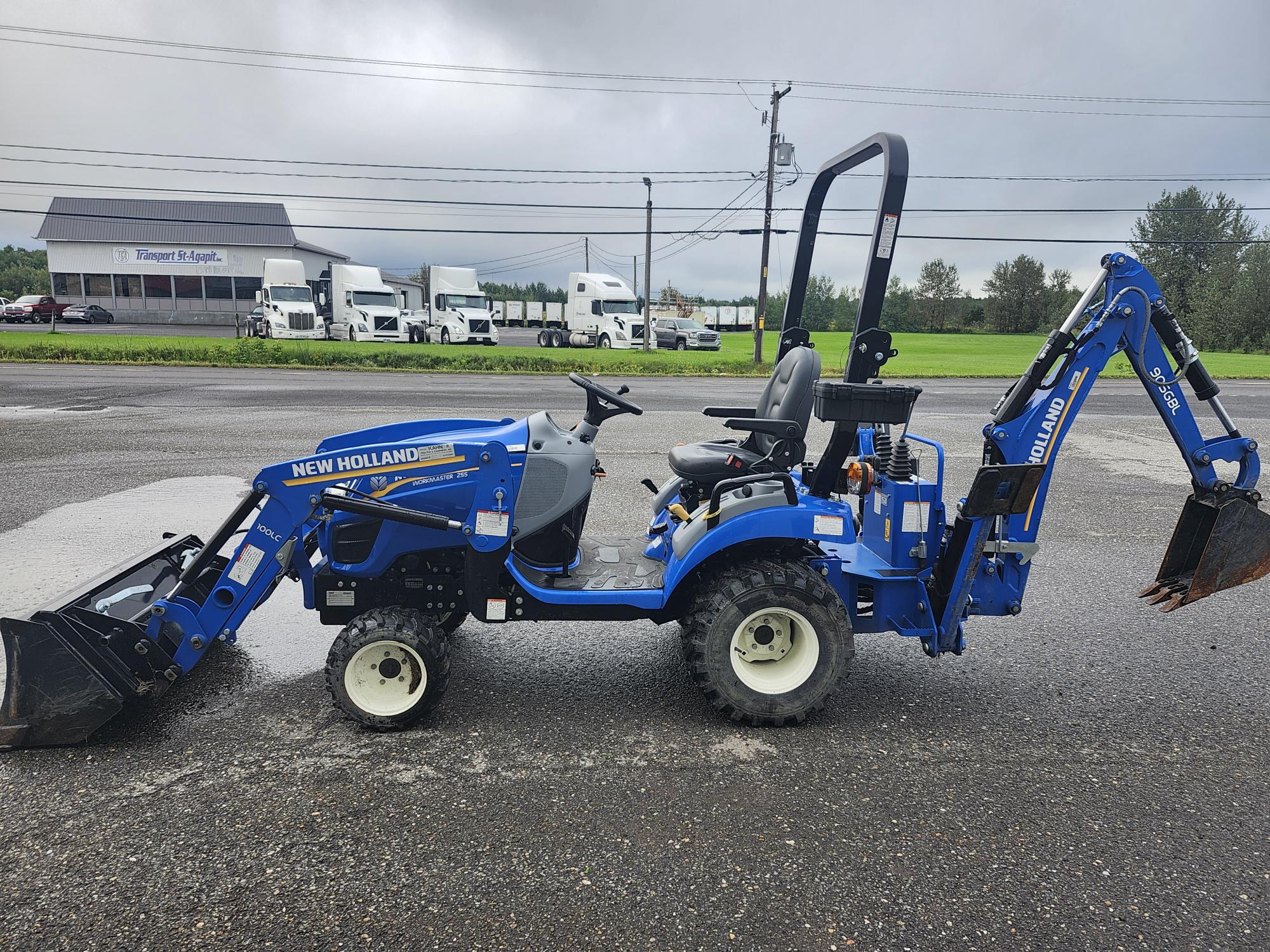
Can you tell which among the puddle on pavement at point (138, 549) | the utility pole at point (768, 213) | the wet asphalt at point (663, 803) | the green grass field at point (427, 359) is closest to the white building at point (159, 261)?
the green grass field at point (427, 359)

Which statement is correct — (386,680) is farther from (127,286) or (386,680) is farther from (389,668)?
(127,286)

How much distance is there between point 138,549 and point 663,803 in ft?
14.9

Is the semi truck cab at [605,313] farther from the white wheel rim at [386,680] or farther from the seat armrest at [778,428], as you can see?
the white wheel rim at [386,680]

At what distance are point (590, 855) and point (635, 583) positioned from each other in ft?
4.20

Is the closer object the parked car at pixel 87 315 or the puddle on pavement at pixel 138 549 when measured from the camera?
the puddle on pavement at pixel 138 549

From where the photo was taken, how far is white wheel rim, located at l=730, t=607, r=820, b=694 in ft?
11.2

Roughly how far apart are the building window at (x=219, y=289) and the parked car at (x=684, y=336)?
97.4ft

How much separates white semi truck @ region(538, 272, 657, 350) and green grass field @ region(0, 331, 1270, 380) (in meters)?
2.92

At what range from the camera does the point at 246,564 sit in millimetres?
3285

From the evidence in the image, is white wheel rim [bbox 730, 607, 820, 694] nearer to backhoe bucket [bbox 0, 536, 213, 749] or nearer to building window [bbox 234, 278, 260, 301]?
backhoe bucket [bbox 0, 536, 213, 749]

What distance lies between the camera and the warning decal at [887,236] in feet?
11.0

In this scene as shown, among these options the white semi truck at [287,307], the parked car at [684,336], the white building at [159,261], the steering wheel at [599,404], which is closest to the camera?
the steering wheel at [599,404]

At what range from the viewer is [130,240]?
53.7 meters

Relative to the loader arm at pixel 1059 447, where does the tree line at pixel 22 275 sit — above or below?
above
